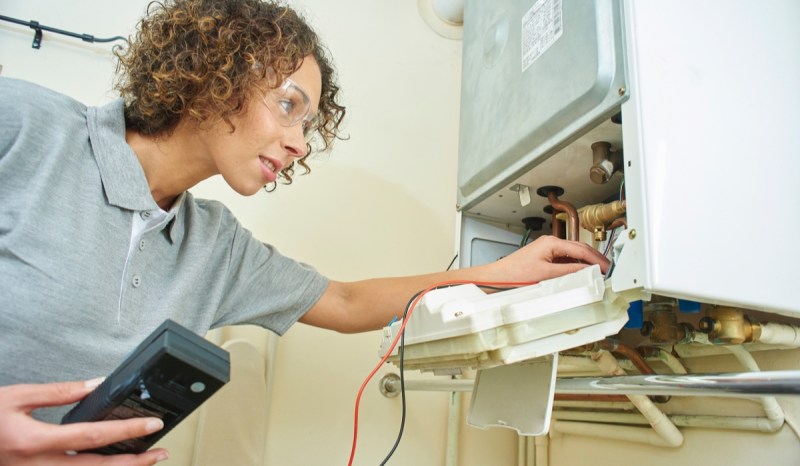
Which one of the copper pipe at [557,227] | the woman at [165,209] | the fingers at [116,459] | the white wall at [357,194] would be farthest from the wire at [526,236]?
the fingers at [116,459]

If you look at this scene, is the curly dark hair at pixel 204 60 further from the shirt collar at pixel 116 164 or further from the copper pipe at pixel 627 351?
the copper pipe at pixel 627 351

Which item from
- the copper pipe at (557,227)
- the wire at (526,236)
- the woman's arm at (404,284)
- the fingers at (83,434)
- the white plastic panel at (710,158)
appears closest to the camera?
the fingers at (83,434)

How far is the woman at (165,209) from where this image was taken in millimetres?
628

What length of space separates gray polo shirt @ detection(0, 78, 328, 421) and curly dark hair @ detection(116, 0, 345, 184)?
0.07 m

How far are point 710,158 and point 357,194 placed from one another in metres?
0.90

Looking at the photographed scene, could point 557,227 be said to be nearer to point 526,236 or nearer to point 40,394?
point 526,236

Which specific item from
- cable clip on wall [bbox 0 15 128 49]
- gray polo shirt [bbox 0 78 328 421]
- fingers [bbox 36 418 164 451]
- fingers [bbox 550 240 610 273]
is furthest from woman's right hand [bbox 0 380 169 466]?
cable clip on wall [bbox 0 15 128 49]

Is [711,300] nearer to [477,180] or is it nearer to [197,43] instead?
[477,180]

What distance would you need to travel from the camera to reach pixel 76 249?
0.65 metres

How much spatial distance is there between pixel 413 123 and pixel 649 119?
968mm

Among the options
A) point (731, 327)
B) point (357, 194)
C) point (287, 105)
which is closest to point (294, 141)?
point (287, 105)

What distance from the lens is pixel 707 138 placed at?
1.95 feet

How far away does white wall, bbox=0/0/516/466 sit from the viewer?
1.16 meters

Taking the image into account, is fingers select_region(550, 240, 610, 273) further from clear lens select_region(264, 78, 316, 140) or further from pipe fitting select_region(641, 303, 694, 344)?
clear lens select_region(264, 78, 316, 140)
